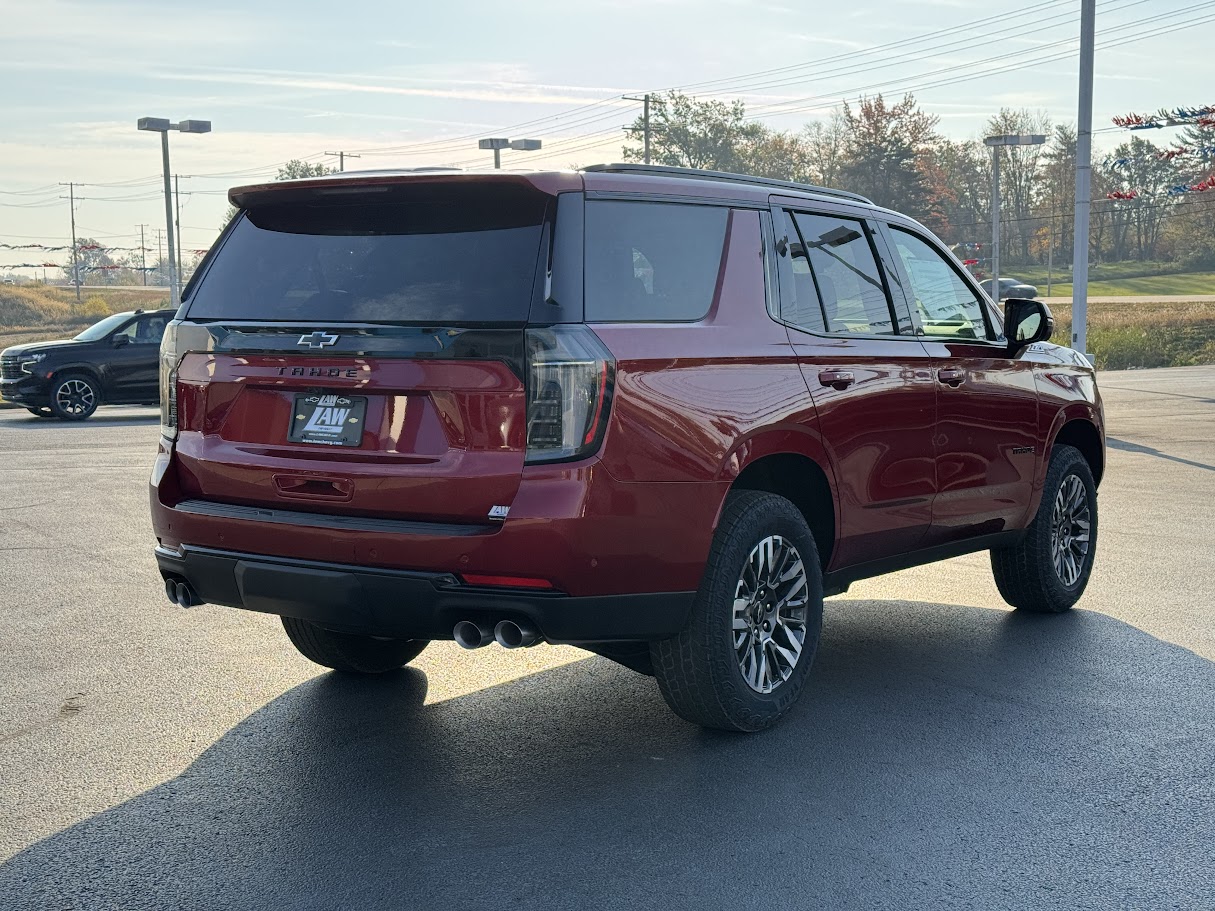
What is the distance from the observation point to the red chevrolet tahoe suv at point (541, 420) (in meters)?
4.33

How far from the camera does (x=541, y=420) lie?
4.30 metres

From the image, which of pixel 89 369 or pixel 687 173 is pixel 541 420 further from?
pixel 89 369

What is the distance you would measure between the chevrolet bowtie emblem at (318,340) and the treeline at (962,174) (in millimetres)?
73987

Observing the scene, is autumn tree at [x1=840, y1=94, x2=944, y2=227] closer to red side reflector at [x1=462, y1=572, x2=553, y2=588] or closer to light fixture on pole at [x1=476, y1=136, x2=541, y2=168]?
light fixture on pole at [x1=476, y1=136, x2=541, y2=168]

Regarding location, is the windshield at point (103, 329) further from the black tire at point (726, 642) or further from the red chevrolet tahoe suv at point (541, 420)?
the black tire at point (726, 642)

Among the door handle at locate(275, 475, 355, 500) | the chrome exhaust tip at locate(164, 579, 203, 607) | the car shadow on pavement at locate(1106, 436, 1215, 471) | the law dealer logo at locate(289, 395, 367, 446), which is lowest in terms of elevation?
the car shadow on pavement at locate(1106, 436, 1215, 471)

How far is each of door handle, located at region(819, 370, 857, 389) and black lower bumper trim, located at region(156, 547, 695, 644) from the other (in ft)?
3.68

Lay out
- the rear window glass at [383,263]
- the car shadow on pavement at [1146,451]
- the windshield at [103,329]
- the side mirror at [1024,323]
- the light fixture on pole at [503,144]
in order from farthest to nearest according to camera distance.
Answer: the light fixture on pole at [503,144]
the windshield at [103,329]
the car shadow on pavement at [1146,451]
the side mirror at [1024,323]
the rear window glass at [383,263]

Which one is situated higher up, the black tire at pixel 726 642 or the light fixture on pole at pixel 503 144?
the light fixture on pole at pixel 503 144

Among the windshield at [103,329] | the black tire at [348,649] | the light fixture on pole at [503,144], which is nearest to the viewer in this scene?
the black tire at [348,649]

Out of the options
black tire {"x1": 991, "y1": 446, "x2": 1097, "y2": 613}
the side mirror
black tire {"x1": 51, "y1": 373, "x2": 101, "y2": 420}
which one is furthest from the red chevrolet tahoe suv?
black tire {"x1": 51, "y1": 373, "x2": 101, "y2": 420}

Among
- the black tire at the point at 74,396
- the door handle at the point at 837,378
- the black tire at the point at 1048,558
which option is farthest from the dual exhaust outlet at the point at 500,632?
the black tire at the point at 74,396

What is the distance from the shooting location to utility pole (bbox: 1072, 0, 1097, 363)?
1989cm

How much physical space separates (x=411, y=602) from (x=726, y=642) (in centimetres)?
115
